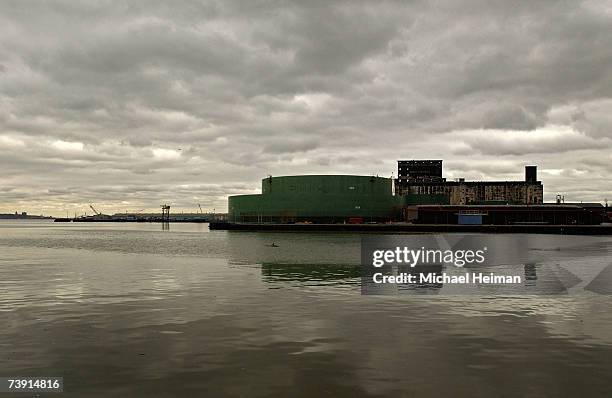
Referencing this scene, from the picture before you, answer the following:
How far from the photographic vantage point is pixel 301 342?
20844mm

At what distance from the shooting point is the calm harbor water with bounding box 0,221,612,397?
15523 mm

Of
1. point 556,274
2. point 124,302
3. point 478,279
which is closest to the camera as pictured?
point 124,302

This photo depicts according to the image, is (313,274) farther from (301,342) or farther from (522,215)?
(522,215)

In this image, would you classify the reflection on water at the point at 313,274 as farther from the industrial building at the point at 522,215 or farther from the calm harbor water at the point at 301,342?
the industrial building at the point at 522,215

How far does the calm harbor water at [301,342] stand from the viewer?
1552 cm

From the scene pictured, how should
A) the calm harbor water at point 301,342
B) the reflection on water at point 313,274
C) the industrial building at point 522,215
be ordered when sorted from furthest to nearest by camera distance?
the industrial building at point 522,215 < the reflection on water at point 313,274 < the calm harbor water at point 301,342

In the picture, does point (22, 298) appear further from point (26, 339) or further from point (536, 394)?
point (536, 394)

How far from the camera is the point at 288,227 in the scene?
187 meters

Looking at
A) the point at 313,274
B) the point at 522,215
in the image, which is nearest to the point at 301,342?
the point at 313,274

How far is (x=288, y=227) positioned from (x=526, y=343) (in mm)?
167034

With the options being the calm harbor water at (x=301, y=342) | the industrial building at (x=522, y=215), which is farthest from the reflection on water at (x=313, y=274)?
the industrial building at (x=522, y=215)

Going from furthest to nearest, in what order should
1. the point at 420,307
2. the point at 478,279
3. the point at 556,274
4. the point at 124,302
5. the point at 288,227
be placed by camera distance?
the point at 288,227 < the point at 556,274 < the point at 478,279 < the point at 124,302 < the point at 420,307

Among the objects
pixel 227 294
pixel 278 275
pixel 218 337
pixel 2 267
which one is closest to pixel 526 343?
pixel 218 337

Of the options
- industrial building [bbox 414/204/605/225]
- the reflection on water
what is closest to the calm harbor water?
the reflection on water
